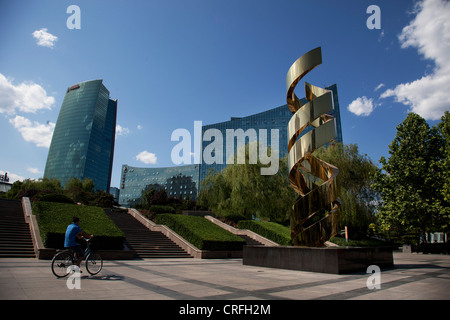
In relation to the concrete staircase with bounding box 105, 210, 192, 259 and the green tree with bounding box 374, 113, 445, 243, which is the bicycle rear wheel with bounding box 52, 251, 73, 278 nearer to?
the concrete staircase with bounding box 105, 210, 192, 259

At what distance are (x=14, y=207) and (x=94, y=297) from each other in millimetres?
19795

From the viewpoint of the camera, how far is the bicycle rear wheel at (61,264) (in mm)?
7342

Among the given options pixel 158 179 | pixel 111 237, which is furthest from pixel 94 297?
pixel 158 179

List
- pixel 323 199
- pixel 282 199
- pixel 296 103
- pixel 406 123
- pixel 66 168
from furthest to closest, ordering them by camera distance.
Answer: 1. pixel 66 168
2. pixel 282 199
3. pixel 406 123
4. pixel 296 103
5. pixel 323 199

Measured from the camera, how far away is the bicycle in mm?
7375

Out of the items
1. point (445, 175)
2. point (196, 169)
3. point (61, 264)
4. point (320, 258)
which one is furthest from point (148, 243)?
point (196, 169)

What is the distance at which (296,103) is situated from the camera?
1328cm

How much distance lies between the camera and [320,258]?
33.4ft

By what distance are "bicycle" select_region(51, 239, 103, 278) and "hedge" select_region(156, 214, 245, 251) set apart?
9.45 metres

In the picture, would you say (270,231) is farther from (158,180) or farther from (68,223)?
(158,180)

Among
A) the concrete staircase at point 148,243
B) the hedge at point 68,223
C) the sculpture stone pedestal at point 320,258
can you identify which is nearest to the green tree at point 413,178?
the sculpture stone pedestal at point 320,258

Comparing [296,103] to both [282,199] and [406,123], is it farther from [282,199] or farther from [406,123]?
[282,199]

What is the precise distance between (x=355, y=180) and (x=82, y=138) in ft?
422

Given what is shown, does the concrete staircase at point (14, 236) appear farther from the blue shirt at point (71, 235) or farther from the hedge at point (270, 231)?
the hedge at point (270, 231)
